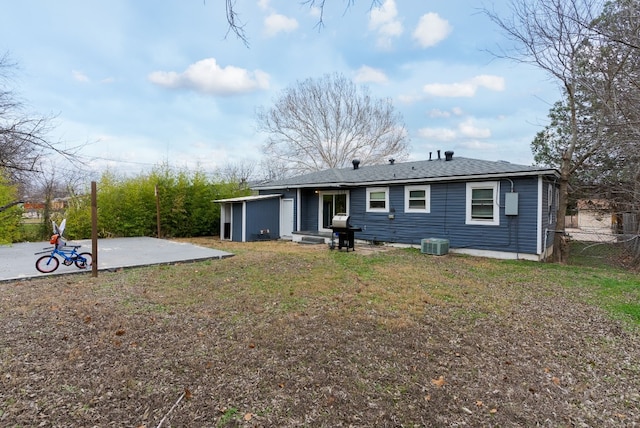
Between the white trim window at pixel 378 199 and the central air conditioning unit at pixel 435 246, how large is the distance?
199 cm

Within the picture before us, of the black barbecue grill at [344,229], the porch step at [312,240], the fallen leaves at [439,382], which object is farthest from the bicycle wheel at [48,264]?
the porch step at [312,240]

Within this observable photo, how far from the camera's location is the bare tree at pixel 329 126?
2383 centimetres

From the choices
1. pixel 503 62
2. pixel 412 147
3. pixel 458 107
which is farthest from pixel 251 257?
pixel 412 147

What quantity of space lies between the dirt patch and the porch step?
650cm

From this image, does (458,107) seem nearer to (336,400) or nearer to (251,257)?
(251,257)

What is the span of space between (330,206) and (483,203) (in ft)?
18.0

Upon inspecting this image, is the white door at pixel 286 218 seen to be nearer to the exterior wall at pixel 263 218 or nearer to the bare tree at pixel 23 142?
the exterior wall at pixel 263 218

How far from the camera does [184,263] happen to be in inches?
294

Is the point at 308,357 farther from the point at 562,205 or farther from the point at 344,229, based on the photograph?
the point at 562,205

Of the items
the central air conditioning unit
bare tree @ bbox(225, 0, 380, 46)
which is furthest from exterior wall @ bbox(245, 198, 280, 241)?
bare tree @ bbox(225, 0, 380, 46)

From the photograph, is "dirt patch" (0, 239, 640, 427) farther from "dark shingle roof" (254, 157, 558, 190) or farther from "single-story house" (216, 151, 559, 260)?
"dark shingle roof" (254, 157, 558, 190)

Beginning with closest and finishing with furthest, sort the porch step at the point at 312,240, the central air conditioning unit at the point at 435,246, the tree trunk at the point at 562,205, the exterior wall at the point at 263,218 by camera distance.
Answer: the tree trunk at the point at 562,205
the central air conditioning unit at the point at 435,246
the porch step at the point at 312,240
the exterior wall at the point at 263,218

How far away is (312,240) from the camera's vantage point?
12.1 metres

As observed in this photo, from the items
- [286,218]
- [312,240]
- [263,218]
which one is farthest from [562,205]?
[263,218]
